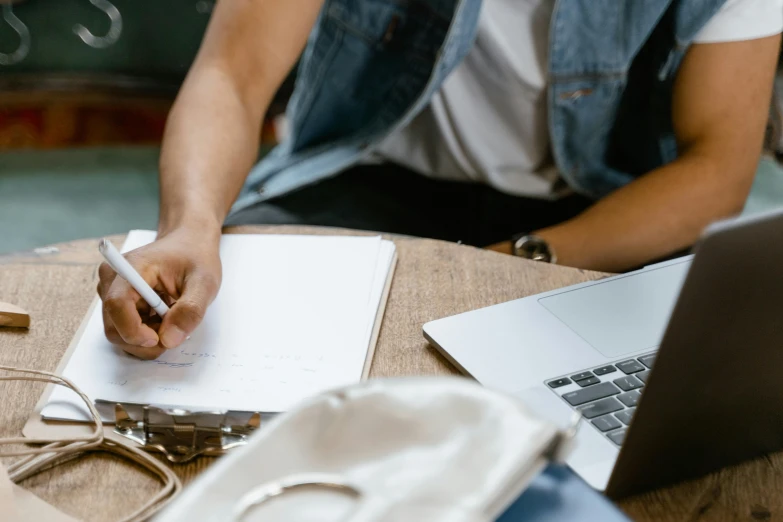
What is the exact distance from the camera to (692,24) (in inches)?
36.9

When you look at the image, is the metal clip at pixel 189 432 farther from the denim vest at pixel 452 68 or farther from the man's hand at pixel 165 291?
the denim vest at pixel 452 68

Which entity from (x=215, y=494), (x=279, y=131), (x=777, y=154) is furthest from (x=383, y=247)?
(x=279, y=131)

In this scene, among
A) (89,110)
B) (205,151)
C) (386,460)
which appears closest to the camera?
(386,460)

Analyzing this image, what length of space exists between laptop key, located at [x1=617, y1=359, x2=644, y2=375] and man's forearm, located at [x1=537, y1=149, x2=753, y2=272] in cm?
38

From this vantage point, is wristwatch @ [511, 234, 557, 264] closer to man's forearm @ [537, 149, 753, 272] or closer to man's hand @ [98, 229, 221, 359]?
man's forearm @ [537, 149, 753, 272]

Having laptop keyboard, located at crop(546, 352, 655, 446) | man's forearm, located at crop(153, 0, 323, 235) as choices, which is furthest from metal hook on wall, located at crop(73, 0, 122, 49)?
laptop keyboard, located at crop(546, 352, 655, 446)

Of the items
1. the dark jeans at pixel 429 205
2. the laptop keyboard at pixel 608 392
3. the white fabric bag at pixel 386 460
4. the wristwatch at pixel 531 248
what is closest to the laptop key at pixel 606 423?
the laptop keyboard at pixel 608 392

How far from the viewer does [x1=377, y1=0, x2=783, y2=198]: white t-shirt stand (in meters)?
1.03

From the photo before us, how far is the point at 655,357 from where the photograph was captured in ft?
1.28

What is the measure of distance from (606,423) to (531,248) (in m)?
0.43

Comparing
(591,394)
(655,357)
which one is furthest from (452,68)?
(655,357)

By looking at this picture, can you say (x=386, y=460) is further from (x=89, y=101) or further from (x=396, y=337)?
(x=89, y=101)

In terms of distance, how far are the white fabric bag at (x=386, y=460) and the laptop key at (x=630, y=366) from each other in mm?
211

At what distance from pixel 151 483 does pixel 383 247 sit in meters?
0.33
